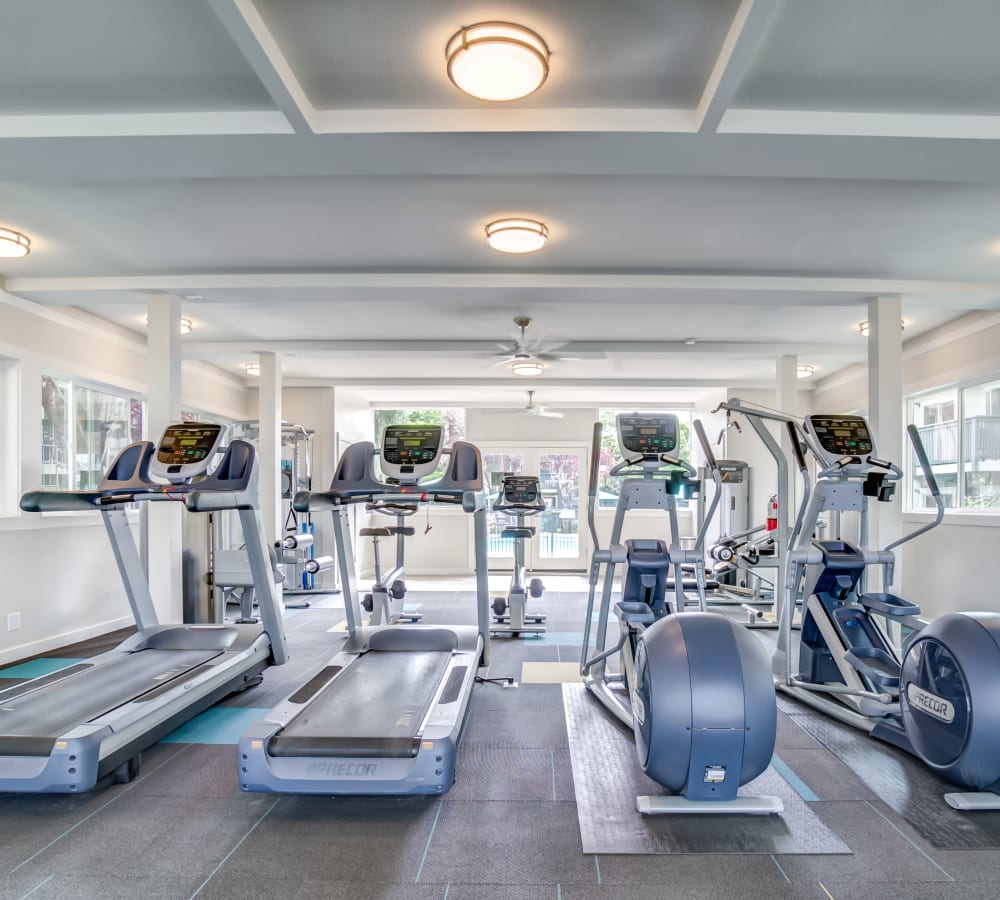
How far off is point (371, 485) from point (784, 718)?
250cm

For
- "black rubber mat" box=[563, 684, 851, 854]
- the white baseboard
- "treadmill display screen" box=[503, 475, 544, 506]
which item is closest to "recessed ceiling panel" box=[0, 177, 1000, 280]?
"treadmill display screen" box=[503, 475, 544, 506]

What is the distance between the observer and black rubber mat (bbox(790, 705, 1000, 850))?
2.29 meters

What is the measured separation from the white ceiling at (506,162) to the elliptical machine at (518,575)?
159 cm

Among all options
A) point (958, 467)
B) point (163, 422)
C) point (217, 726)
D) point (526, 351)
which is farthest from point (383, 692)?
point (958, 467)

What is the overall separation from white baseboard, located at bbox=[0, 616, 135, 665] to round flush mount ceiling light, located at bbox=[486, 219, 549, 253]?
13.6 ft

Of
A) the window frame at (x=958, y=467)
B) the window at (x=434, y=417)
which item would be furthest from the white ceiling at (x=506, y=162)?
the window at (x=434, y=417)

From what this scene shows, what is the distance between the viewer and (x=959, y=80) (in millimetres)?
2387

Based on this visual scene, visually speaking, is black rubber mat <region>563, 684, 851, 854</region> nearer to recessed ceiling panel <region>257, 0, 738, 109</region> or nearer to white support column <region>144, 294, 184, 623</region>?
recessed ceiling panel <region>257, 0, 738, 109</region>

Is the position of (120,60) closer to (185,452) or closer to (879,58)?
(185,452)

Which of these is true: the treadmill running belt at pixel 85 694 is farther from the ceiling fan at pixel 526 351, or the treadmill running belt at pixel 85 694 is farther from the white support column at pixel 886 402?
the white support column at pixel 886 402

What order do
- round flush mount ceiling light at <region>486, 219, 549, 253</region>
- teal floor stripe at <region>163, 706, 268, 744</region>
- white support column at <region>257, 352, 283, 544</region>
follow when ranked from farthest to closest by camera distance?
white support column at <region>257, 352, 283, 544</region> → round flush mount ceiling light at <region>486, 219, 549, 253</region> → teal floor stripe at <region>163, 706, 268, 744</region>

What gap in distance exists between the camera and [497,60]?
7.18 ft

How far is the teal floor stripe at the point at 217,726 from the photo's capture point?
3227mm

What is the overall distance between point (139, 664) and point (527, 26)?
139 inches
